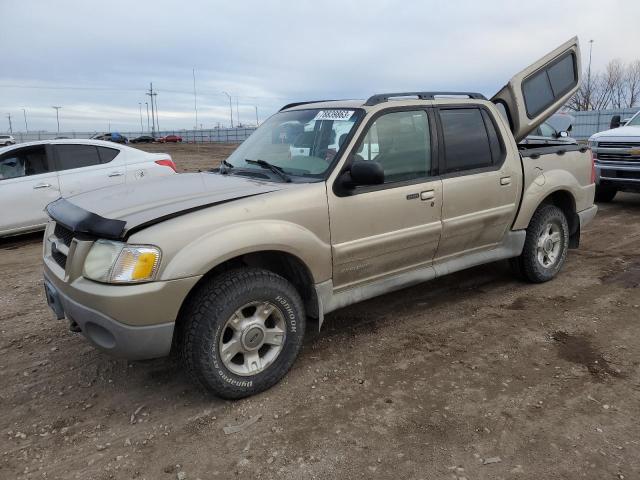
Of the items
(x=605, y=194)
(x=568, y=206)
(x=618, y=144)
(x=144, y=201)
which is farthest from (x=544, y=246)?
(x=605, y=194)

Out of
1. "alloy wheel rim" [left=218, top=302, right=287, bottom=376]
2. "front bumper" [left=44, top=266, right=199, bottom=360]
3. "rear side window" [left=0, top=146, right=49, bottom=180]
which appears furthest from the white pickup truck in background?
"rear side window" [left=0, top=146, right=49, bottom=180]

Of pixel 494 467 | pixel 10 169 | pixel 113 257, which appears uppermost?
pixel 10 169

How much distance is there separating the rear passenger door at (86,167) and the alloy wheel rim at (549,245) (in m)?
6.00

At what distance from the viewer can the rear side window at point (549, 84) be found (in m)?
5.06

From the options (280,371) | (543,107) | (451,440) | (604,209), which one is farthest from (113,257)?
(604,209)

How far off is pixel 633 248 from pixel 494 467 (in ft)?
→ 17.1

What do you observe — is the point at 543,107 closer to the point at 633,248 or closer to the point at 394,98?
the point at 394,98

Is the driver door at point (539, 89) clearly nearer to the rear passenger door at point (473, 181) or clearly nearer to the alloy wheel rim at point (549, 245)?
the rear passenger door at point (473, 181)

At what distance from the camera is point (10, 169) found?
7477 millimetres

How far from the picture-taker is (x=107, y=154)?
8.20 m

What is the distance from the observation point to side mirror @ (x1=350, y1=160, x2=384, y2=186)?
3.33 meters

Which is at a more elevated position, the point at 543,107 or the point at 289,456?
the point at 543,107

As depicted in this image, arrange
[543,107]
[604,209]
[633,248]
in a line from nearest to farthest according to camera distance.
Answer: [543,107]
[633,248]
[604,209]

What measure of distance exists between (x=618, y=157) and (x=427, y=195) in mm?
7036
